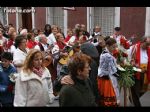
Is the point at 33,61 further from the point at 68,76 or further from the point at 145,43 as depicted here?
the point at 145,43

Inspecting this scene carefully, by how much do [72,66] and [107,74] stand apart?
2.73 m

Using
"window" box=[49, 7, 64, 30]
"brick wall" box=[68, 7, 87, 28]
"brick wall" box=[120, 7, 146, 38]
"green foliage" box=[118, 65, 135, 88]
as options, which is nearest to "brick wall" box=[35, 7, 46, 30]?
"window" box=[49, 7, 64, 30]

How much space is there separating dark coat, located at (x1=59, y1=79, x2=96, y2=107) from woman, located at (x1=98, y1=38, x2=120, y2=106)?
8.74ft

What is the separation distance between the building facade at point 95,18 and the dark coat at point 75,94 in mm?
11988

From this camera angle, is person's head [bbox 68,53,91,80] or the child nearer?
person's head [bbox 68,53,91,80]

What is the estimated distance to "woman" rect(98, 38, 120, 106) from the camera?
285 inches

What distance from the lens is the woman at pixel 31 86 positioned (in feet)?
16.7

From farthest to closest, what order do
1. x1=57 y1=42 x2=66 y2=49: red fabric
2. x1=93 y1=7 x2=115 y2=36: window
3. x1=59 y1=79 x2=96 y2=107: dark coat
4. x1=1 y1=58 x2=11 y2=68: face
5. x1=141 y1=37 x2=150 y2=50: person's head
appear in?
x1=93 y1=7 x2=115 y2=36: window, x1=57 y1=42 x2=66 y2=49: red fabric, x1=141 y1=37 x2=150 y2=50: person's head, x1=1 y1=58 x2=11 y2=68: face, x1=59 y1=79 x2=96 y2=107: dark coat

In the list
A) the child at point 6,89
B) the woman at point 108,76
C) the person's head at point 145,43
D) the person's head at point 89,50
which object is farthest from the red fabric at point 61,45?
the child at point 6,89

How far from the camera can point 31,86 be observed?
5.10 meters

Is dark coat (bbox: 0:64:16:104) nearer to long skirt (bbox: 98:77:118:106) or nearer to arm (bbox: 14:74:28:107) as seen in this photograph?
arm (bbox: 14:74:28:107)
